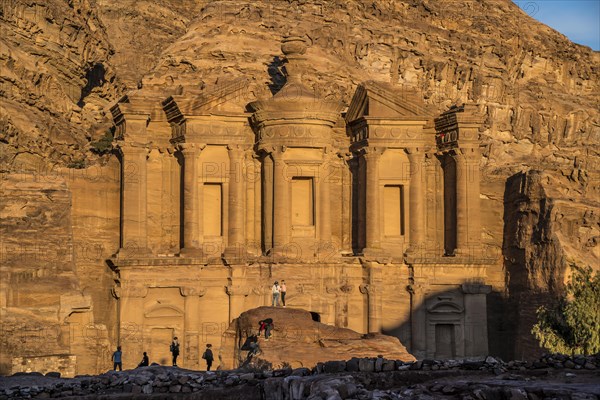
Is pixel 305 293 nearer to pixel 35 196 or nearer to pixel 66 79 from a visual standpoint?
pixel 35 196

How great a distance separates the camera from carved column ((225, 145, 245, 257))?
55688 millimetres

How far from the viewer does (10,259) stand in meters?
47.6

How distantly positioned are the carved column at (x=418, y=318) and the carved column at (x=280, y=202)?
6082mm

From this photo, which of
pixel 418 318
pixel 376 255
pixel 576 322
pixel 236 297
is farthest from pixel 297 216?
pixel 576 322

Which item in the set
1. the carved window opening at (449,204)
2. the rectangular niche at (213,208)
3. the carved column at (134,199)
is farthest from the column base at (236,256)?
the carved window opening at (449,204)

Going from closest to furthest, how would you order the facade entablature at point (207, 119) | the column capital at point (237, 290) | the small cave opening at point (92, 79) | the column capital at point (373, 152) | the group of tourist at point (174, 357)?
the group of tourist at point (174, 357)
the column capital at point (237, 290)
the facade entablature at point (207, 119)
the column capital at point (373, 152)
the small cave opening at point (92, 79)

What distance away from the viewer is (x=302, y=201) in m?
57.0

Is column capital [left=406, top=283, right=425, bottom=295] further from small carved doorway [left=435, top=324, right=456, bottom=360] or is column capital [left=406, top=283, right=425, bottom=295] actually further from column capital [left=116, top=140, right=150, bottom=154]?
column capital [left=116, top=140, right=150, bottom=154]

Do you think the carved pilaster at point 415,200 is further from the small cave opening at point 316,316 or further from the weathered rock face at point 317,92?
the small cave opening at point 316,316

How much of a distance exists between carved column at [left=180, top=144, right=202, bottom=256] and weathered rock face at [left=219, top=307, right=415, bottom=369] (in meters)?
9.91

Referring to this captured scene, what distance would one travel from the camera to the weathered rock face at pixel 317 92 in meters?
50.4

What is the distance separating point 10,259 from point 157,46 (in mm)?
44932

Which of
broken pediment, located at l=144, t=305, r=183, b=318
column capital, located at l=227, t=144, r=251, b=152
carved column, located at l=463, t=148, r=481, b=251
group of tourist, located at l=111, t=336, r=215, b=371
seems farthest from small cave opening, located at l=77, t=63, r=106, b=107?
carved column, located at l=463, t=148, r=481, b=251

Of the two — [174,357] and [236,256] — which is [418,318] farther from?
[174,357]
